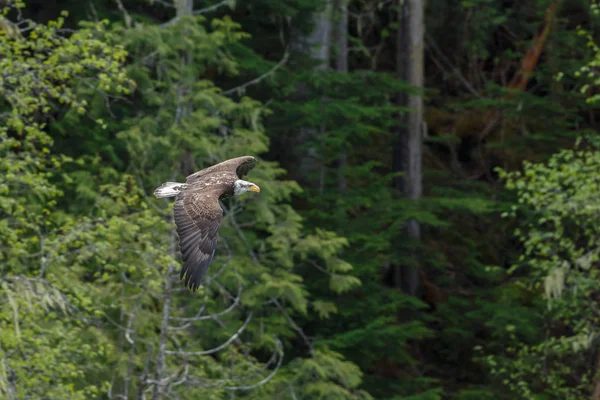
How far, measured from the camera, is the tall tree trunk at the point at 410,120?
20938 millimetres

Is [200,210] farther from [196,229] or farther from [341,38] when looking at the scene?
[341,38]

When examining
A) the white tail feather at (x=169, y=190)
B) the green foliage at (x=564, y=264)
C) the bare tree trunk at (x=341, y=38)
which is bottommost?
the green foliage at (x=564, y=264)

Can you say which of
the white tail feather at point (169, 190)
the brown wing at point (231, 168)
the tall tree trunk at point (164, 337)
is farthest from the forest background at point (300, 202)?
the white tail feather at point (169, 190)

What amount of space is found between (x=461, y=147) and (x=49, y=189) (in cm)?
1360

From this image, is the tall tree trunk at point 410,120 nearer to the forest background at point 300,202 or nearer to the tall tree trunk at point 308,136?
the forest background at point 300,202

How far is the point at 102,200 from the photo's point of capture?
13.0 m

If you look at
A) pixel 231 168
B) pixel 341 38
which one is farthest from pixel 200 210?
pixel 341 38

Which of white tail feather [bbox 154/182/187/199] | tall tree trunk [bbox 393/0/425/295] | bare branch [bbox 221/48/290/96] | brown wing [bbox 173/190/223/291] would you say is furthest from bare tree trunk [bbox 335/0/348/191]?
brown wing [bbox 173/190/223/291]

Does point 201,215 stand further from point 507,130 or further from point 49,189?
point 507,130

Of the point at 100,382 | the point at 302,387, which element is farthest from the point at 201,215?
the point at 302,387

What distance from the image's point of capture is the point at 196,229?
8.72 meters

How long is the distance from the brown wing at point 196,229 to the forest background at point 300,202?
2.03 meters

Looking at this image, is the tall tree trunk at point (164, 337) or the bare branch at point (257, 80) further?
the bare branch at point (257, 80)

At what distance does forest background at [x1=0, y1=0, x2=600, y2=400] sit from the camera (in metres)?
11.7
